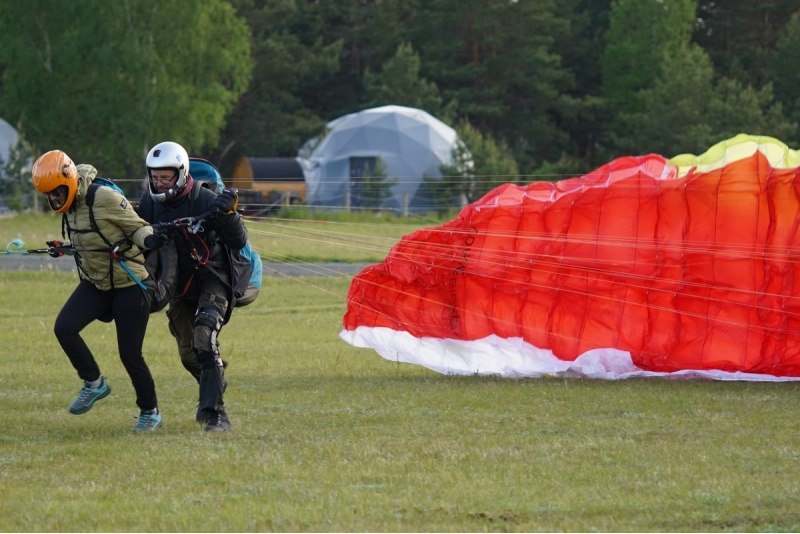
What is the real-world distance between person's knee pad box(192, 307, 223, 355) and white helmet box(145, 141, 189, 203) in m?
0.74

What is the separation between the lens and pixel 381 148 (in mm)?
44875

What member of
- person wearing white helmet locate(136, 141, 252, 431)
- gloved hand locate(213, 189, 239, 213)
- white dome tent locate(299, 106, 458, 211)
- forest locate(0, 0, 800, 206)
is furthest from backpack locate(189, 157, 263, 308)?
white dome tent locate(299, 106, 458, 211)

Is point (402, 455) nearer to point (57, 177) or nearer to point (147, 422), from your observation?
point (147, 422)

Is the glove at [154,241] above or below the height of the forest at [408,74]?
below

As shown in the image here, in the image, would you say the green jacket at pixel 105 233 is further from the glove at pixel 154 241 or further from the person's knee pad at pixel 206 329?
the person's knee pad at pixel 206 329

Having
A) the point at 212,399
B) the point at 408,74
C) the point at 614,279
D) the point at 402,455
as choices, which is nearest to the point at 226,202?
the point at 212,399

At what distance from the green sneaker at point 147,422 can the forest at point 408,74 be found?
105 ft

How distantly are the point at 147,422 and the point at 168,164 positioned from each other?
1598mm

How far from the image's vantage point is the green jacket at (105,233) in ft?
24.6

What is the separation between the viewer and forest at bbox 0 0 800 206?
132ft

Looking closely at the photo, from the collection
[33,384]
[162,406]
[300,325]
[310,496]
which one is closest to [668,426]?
[310,496]

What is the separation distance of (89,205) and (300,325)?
26.9ft

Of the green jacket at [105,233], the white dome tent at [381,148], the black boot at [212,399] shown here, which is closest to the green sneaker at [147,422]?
the black boot at [212,399]

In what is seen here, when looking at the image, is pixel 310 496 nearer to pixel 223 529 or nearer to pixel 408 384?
pixel 223 529
